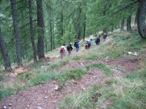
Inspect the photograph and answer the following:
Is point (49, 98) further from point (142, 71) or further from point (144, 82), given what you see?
point (142, 71)

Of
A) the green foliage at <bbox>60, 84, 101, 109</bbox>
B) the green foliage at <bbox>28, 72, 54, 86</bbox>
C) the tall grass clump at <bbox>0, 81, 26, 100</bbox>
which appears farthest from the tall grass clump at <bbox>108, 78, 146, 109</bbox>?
the tall grass clump at <bbox>0, 81, 26, 100</bbox>

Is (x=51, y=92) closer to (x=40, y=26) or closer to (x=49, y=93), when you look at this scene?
(x=49, y=93)

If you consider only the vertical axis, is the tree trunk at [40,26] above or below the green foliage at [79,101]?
above

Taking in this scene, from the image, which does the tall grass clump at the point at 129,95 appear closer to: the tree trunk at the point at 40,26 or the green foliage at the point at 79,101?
the green foliage at the point at 79,101

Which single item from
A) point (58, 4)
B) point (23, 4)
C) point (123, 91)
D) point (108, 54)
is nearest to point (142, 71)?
point (123, 91)

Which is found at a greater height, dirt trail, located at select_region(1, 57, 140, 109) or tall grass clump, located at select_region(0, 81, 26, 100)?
dirt trail, located at select_region(1, 57, 140, 109)

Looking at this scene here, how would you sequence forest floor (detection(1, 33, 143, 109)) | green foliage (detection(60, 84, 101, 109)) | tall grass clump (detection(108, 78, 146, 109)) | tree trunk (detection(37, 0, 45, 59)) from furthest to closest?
tree trunk (detection(37, 0, 45, 59)) → forest floor (detection(1, 33, 143, 109)) → green foliage (detection(60, 84, 101, 109)) → tall grass clump (detection(108, 78, 146, 109))

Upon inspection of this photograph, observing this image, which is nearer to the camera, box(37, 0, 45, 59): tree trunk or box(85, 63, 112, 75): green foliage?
box(85, 63, 112, 75): green foliage

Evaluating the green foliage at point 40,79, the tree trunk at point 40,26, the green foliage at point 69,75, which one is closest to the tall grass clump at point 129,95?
the green foliage at point 69,75

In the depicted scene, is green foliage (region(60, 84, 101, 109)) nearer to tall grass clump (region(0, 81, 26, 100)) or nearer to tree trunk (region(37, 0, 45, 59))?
tall grass clump (region(0, 81, 26, 100))

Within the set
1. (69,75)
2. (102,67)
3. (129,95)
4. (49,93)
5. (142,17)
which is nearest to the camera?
(129,95)

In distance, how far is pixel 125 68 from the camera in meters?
7.92

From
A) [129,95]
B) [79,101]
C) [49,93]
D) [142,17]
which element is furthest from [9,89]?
[142,17]

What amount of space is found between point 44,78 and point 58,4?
700cm
